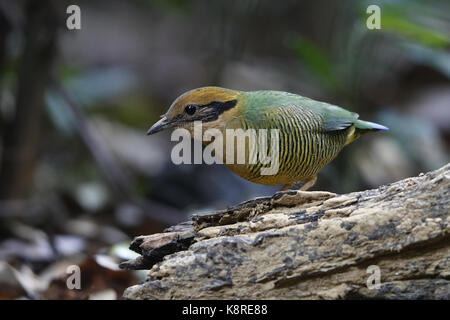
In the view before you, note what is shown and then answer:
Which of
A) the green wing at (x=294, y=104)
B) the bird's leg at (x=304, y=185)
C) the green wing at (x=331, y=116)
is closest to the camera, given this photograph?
the green wing at (x=294, y=104)

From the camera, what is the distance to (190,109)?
11.4ft

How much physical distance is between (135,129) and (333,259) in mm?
8838

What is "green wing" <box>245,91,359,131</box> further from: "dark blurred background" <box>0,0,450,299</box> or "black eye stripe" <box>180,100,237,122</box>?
"dark blurred background" <box>0,0,450,299</box>

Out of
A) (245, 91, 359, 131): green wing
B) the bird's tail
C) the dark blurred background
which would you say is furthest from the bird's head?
the dark blurred background

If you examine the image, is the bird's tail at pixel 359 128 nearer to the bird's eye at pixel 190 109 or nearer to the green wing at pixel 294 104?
the green wing at pixel 294 104

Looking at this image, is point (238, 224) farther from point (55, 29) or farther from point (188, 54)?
point (188, 54)

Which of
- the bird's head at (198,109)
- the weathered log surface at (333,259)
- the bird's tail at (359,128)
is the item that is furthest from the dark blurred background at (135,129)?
the bird's tail at (359,128)

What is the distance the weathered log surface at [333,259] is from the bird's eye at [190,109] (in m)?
0.84

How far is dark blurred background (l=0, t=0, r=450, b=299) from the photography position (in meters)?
5.85

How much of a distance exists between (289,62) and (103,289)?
995 centimetres

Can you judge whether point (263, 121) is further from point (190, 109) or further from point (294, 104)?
point (190, 109)

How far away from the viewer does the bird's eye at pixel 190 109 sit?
3469 millimetres
